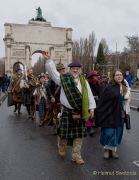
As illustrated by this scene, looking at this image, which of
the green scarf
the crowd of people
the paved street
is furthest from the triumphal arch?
the green scarf

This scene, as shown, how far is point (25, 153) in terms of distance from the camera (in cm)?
811

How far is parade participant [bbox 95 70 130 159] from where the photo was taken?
7441mm

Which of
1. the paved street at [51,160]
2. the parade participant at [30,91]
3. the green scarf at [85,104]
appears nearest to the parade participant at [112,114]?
the paved street at [51,160]

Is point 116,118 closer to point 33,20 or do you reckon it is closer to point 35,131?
point 35,131

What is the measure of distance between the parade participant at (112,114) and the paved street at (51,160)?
1.10 feet

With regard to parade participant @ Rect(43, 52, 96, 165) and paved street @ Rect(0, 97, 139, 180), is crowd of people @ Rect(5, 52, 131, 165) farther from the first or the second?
paved street @ Rect(0, 97, 139, 180)

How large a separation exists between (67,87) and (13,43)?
7227 centimetres

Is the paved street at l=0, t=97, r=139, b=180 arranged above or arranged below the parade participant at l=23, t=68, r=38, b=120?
below

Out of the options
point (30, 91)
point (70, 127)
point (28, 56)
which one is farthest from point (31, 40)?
point (70, 127)

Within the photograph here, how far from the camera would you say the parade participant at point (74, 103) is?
22.9 ft

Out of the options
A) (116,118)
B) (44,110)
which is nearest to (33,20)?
(44,110)

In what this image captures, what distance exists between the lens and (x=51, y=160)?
743cm

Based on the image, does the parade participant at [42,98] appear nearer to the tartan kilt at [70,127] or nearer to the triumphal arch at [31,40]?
the tartan kilt at [70,127]

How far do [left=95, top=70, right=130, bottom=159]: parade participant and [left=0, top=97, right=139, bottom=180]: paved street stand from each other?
334 mm
